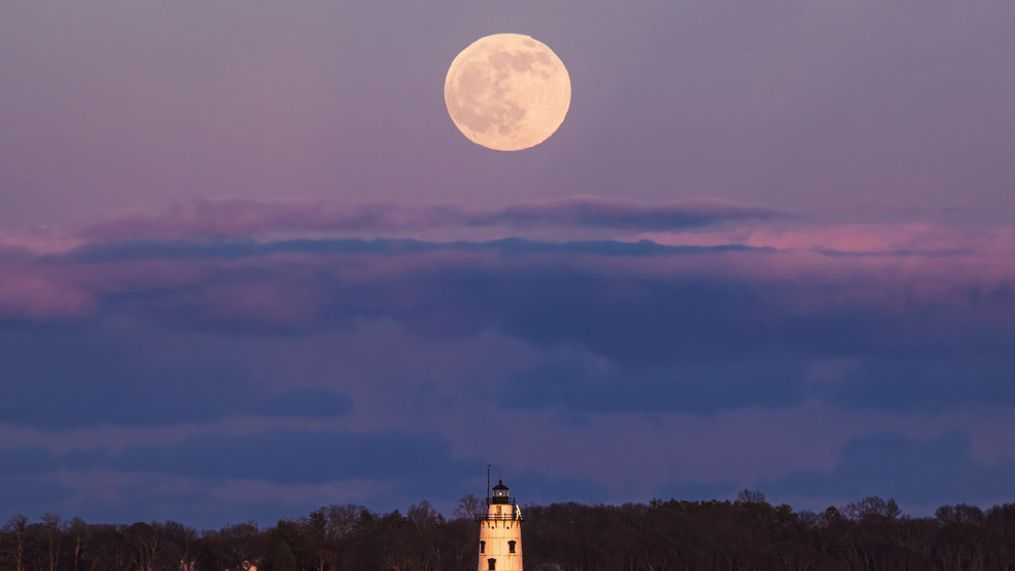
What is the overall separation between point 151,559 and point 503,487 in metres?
75.0

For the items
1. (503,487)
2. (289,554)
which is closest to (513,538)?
(503,487)

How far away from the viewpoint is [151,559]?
656ft

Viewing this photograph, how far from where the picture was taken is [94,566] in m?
199

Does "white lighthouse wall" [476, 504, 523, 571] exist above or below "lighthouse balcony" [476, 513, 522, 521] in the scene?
below

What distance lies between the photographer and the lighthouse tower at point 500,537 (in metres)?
139

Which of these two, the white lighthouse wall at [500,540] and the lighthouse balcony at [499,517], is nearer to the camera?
the white lighthouse wall at [500,540]

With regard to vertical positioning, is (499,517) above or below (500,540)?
above

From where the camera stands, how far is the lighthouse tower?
5458 inches

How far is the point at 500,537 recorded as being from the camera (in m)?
139

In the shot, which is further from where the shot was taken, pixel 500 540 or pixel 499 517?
pixel 499 517

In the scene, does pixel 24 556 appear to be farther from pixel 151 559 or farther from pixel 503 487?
pixel 503 487

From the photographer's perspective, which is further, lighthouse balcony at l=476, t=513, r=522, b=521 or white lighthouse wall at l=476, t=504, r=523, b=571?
lighthouse balcony at l=476, t=513, r=522, b=521

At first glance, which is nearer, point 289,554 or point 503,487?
point 503,487

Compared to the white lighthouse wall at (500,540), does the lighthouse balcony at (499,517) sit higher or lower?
higher
